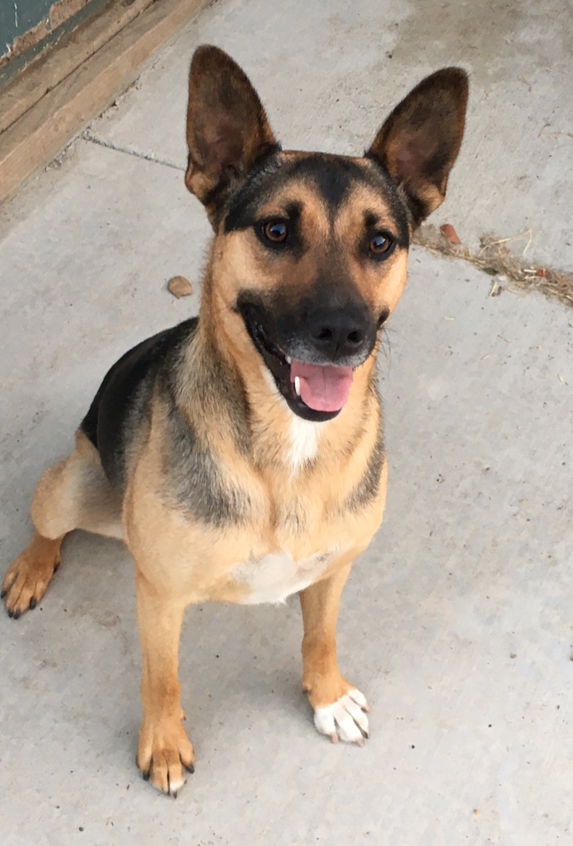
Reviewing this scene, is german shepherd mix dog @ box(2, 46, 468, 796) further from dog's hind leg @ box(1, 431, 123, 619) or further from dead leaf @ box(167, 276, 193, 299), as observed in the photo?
dead leaf @ box(167, 276, 193, 299)

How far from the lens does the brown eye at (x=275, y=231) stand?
8.46 ft

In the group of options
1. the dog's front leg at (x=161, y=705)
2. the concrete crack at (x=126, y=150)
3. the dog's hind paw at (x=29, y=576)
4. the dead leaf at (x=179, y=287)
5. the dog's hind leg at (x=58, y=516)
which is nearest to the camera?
the dog's front leg at (x=161, y=705)

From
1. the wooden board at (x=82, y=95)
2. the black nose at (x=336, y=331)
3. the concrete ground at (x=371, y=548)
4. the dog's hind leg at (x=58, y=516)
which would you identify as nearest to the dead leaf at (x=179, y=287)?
the concrete ground at (x=371, y=548)

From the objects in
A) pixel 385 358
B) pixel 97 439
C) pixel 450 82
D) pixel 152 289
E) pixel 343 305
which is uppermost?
pixel 450 82

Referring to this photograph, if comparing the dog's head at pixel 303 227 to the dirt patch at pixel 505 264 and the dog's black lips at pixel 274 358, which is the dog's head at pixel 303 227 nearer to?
the dog's black lips at pixel 274 358

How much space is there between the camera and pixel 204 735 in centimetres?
335

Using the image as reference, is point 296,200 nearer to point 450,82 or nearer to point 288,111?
point 450,82

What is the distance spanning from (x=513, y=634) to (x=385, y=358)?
1429 millimetres

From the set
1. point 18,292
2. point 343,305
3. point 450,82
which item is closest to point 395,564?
point 343,305

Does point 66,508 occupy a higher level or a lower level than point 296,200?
lower

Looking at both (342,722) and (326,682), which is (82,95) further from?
(342,722)

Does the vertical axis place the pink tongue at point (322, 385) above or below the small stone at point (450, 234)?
above

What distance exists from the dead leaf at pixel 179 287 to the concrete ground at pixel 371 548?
60mm

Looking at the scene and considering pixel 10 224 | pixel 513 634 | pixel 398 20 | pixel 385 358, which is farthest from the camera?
pixel 398 20
